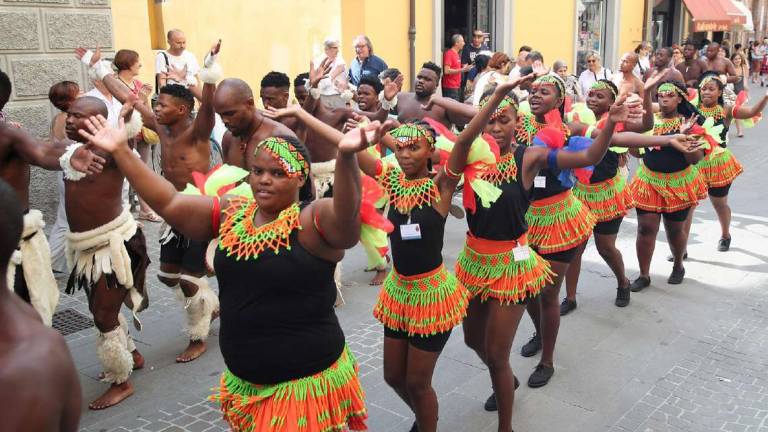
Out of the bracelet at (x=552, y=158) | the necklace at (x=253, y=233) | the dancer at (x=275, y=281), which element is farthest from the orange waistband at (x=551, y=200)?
the necklace at (x=253, y=233)

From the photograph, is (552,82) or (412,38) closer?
(552,82)

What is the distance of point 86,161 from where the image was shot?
4.12 metres

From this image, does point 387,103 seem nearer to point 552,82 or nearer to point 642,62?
point 552,82

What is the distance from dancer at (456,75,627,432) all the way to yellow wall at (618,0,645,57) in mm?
22220

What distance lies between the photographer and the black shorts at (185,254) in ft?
18.4

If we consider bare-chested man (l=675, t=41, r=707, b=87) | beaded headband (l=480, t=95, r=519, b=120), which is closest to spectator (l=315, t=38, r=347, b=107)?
beaded headband (l=480, t=95, r=519, b=120)

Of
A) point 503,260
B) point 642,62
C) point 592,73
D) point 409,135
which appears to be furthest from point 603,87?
point 642,62

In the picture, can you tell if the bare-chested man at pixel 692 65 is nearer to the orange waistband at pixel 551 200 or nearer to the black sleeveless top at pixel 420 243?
the orange waistband at pixel 551 200

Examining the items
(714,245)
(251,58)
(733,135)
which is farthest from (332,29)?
(733,135)

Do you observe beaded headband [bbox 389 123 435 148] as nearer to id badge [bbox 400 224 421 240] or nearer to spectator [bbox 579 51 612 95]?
id badge [bbox 400 224 421 240]

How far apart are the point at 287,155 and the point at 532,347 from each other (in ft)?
11.1

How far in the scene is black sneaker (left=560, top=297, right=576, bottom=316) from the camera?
6.68 meters

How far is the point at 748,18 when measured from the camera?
→ 31.0m

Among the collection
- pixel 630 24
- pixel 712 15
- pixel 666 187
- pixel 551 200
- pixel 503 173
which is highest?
pixel 712 15
